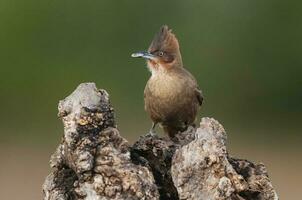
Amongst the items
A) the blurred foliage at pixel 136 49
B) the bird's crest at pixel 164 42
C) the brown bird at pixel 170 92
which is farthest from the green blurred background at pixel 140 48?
the bird's crest at pixel 164 42

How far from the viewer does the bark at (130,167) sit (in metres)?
4.26

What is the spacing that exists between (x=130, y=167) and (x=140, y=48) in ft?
39.0

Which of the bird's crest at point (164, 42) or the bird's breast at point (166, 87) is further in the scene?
the bird's breast at point (166, 87)

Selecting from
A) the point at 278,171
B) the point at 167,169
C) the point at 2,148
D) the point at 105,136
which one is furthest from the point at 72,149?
the point at 2,148

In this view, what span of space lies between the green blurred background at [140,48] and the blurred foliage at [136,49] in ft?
0.05

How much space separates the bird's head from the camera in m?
6.65

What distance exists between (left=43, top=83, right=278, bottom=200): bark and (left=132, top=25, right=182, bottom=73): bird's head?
80.7 inches

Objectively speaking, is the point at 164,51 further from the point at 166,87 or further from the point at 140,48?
the point at 140,48

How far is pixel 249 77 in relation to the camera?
17.5 meters

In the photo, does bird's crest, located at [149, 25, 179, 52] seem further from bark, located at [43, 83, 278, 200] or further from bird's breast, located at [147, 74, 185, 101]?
bark, located at [43, 83, 278, 200]

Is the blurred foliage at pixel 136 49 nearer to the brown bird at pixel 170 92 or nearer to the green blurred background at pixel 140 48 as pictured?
the green blurred background at pixel 140 48

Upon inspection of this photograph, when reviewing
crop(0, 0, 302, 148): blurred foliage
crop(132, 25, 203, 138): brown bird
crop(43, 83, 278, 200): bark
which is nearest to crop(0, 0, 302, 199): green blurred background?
crop(0, 0, 302, 148): blurred foliage

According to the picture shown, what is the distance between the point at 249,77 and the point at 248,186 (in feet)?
43.4

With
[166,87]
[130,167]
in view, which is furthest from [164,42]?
[130,167]
